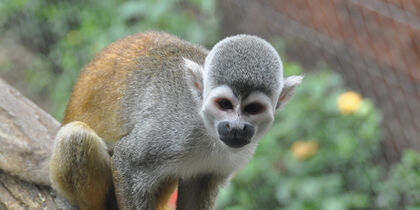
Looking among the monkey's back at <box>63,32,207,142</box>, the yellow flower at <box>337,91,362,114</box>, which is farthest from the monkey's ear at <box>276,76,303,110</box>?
the yellow flower at <box>337,91,362,114</box>

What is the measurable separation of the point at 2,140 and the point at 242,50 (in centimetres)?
180

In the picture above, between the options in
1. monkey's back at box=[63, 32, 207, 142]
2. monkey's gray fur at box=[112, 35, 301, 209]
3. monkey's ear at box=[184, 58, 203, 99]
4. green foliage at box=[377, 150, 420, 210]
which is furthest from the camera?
green foliage at box=[377, 150, 420, 210]

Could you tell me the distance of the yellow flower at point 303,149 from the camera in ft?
16.5

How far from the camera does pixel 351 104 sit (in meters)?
5.07

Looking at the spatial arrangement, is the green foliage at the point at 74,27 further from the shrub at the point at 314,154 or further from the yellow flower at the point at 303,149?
the yellow flower at the point at 303,149

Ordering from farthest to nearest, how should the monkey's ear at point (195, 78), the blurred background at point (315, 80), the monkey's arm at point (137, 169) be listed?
the blurred background at point (315, 80) → the monkey's arm at point (137, 169) → the monkey's ear at point (195, 78)

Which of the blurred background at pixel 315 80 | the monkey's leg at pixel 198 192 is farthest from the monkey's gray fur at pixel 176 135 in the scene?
the blurred background at pixel 315 80

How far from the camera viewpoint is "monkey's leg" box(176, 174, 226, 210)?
3.50m

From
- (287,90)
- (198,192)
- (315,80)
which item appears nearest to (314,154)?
(315,80)

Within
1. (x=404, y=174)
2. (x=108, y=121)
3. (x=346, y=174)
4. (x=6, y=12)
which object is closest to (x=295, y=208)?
(x=346, y=174)

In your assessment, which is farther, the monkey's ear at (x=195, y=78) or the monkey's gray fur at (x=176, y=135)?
the monkey's ear at (x=195, y=78)

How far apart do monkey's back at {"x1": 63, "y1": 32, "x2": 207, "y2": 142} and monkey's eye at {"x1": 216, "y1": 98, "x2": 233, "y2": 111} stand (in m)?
0.64

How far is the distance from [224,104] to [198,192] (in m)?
0.96

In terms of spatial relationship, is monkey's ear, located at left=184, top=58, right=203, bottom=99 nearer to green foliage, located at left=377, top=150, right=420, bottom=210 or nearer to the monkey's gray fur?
the monkey's gray fur
